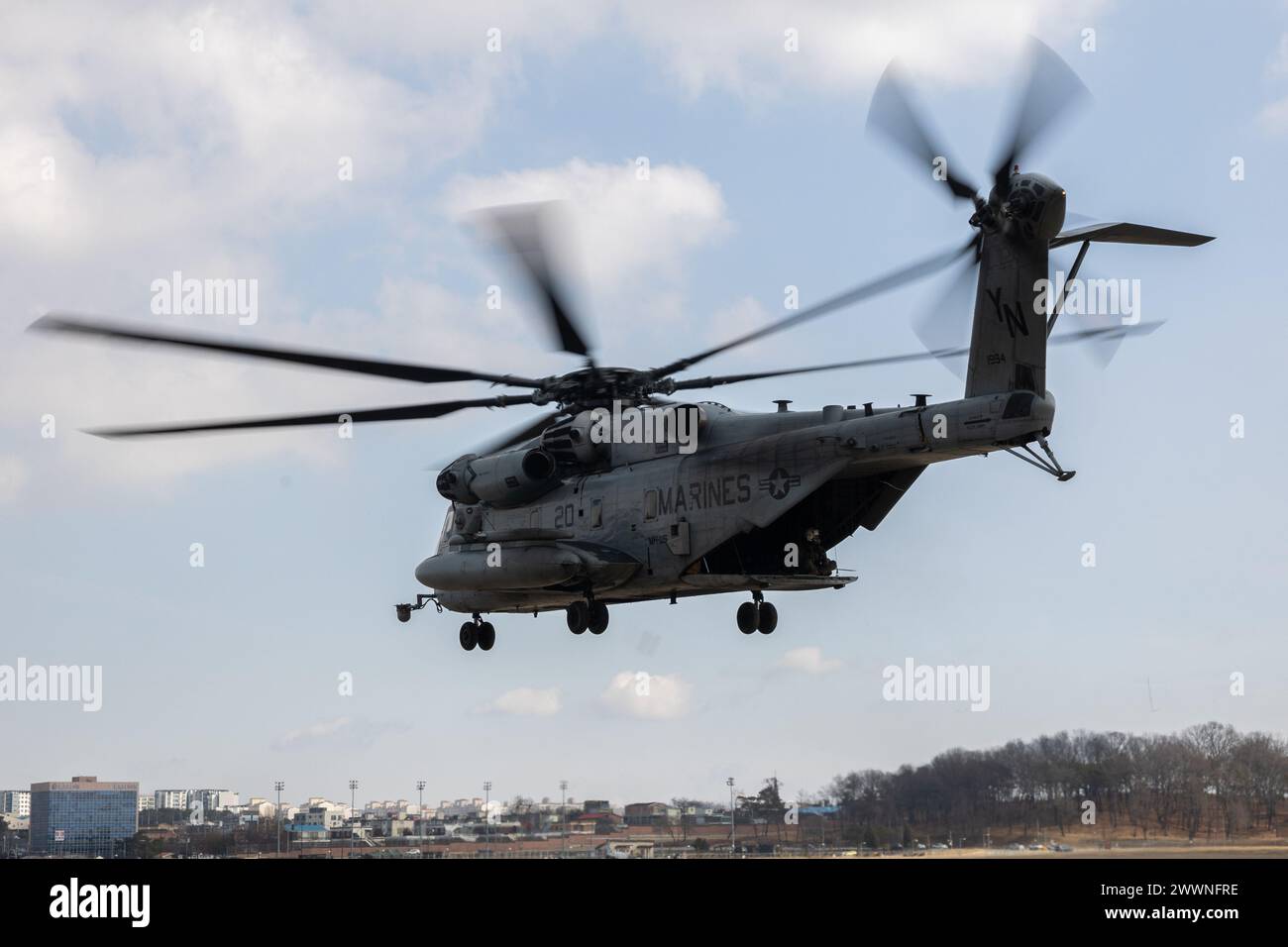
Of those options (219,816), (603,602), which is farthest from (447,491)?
(219,816)

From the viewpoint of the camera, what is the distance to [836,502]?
3138 centimetres

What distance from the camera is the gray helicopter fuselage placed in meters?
28.3

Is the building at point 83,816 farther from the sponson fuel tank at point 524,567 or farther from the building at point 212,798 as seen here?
the sponson fuel tank at point 524,567

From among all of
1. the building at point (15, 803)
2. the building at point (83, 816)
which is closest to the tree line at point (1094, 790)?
the building at point (83, 816)

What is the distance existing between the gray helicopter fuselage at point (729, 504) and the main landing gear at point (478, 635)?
7.30 feet

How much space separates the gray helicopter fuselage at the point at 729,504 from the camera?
28266mm

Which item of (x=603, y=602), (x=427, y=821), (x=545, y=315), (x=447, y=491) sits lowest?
(x=427, y=821)

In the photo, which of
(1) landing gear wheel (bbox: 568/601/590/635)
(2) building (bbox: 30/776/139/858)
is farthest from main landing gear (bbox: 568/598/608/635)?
(2) building (bbox: 30/776/139/858)

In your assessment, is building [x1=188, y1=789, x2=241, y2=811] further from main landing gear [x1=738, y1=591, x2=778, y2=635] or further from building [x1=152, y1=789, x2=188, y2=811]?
main landing gear [x1=738, y1=591, x2=778, y2=635]

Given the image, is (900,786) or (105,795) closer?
(900,786)

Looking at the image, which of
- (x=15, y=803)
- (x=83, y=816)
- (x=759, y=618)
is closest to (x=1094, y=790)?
(x=759, y=618)

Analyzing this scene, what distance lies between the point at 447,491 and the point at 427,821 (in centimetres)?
2238

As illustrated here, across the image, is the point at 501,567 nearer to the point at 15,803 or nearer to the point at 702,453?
the point at 702,453
